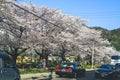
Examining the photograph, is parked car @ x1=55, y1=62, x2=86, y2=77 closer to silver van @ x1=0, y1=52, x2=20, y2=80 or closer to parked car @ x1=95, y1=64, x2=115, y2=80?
parked car @ x1=95, y1=64, x2=115, y2=80

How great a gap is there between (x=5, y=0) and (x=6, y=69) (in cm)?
1438

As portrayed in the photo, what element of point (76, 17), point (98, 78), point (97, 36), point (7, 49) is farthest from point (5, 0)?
point (97, 36)

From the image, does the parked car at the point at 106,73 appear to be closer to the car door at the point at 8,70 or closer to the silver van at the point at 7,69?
the silver van at the point at 7,69

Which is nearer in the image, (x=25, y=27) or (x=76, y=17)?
(x=25, y=27)

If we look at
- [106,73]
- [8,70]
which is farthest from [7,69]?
[106,73]

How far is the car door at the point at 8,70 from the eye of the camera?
1666cm

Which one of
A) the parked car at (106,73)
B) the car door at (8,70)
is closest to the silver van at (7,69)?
the car door at (8,70)

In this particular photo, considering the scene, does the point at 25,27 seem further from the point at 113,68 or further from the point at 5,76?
the point at 5,76

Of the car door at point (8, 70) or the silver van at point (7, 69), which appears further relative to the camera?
the car door at point (8, 70)

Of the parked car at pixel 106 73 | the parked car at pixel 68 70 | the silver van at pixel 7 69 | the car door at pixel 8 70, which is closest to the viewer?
the silver van at pixel 7 69

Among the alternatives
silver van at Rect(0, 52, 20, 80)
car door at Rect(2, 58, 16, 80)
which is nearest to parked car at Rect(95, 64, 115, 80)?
silver van at Rect(0, 52, 20, 80)

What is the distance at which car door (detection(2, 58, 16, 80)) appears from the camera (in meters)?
16.7

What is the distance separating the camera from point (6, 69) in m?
16.8

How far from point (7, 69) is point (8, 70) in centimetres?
10
